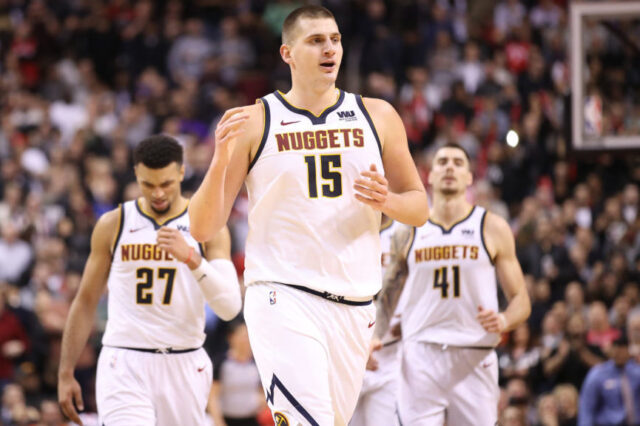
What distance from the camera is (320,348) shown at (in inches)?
217

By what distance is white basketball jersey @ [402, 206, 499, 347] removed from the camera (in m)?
8.27

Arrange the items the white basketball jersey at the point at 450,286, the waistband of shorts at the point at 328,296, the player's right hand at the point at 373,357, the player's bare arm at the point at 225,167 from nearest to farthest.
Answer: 1. the player's bare arm at the point at 225,167
2. the waistband of shorts at the point at 328,296
3. the player's right hand at the point at 373,357
4. the white basketball jersey at the point at 450,286

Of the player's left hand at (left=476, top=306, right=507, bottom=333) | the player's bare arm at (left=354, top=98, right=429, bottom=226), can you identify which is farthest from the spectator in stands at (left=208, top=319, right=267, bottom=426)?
the player's bare arm at (left=354, top=98, right=429, bottom=226)

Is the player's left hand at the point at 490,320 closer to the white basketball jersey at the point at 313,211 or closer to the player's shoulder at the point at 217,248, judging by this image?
the player's shoulder at the point at 217,248

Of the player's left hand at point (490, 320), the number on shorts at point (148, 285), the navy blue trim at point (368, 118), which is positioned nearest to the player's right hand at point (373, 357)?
the player's left hand at point (490, 320)

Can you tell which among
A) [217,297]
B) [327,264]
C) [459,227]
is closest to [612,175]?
[459,227]

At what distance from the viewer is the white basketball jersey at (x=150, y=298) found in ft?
23.9

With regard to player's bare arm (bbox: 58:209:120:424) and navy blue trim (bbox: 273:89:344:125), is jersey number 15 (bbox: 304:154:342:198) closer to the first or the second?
navy blue trim (bbox: 273:89:344:125)

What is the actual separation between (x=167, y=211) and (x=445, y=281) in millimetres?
2342

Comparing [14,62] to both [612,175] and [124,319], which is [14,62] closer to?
[612,175]

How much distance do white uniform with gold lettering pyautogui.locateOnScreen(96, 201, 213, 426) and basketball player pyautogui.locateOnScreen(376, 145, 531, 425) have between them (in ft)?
6.00

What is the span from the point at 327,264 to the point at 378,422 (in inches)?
133

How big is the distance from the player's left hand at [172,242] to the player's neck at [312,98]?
4.84 ft

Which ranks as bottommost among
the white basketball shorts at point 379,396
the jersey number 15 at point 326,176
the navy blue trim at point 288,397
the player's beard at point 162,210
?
the white basketball shorts at point 379,396
